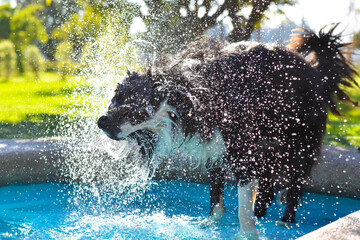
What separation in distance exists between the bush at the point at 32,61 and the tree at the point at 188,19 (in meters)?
12.2

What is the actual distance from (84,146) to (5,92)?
11.2 metres

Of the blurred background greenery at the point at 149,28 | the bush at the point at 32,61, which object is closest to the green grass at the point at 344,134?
the blurred background greenery at the point at 149,28

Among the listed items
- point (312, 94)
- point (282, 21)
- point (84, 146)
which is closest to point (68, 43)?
point (282, 21)

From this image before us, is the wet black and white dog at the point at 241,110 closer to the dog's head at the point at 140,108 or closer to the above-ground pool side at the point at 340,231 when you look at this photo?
the dog's head at the point at 140,108

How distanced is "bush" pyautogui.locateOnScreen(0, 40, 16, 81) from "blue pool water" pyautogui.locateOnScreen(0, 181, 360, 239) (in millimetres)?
15343

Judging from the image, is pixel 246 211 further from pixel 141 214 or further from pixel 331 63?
pixel 331 63

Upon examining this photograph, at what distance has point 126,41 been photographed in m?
7.18

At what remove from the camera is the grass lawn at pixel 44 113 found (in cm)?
711

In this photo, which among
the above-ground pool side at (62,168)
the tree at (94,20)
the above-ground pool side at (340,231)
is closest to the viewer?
the above-ground pool side at (340,231)

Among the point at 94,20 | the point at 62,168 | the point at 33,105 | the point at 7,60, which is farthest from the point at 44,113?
the point at 7,60

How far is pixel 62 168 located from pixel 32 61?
589 inches

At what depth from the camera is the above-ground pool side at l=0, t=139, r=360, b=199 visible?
4.54 metres

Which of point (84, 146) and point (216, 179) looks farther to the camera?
point (84, 146)

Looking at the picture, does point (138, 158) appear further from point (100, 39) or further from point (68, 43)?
point (68, 43)
